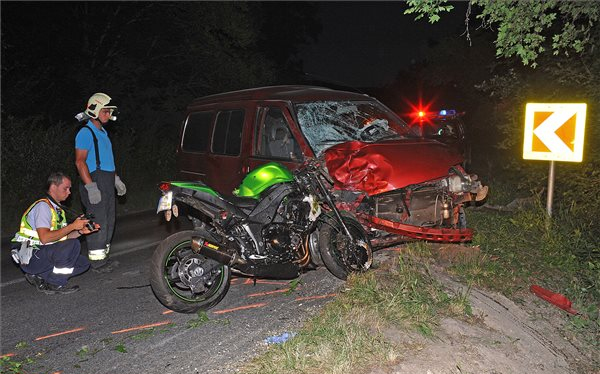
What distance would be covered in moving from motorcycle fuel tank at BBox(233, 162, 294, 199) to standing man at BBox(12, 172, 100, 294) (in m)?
1.92

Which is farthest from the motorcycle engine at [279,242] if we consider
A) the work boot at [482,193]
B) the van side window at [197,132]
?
the van side window at [197,132]

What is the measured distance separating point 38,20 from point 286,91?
12.6 m

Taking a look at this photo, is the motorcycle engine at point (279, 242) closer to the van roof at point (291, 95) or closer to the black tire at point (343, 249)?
the black tire at point (343, 249)

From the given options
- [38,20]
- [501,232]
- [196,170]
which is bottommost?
[501,232]

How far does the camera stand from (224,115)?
306 inches

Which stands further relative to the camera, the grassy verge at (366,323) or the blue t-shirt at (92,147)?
the blue t-shirt at (92,147)

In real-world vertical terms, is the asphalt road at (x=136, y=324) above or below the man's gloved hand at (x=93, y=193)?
below

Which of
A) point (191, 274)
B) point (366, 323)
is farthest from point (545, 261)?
point (191, 274)

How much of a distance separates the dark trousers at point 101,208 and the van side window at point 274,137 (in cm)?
198

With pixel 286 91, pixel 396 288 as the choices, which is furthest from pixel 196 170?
pixel 396 288

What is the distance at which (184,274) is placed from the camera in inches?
202

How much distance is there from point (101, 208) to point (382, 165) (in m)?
3.61

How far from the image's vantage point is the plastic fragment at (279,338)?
438 cm

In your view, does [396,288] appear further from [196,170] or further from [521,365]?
[196,170]
